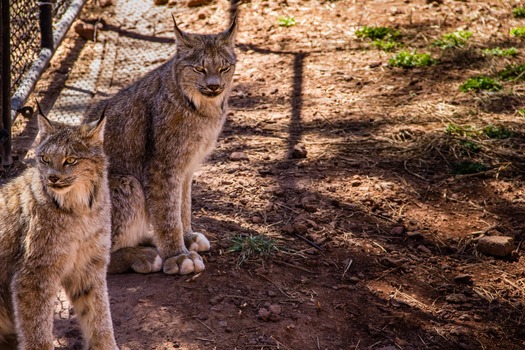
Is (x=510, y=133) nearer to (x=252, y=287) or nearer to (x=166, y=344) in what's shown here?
(x=252, y=287)

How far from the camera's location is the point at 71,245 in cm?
380

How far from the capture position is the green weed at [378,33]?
850 cm

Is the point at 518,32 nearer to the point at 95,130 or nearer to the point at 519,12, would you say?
the point at 519,12

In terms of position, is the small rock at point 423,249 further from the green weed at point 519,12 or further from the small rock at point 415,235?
the green weed at point 519,12

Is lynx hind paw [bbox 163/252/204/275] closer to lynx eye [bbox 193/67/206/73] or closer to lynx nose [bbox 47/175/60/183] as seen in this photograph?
lynx eye [bbox 193/67/206/73]

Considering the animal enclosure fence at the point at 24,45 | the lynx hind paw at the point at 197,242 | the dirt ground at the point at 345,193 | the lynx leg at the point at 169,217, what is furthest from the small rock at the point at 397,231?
the animal enclosure fence at the point at 24,45

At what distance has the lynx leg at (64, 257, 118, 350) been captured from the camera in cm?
400

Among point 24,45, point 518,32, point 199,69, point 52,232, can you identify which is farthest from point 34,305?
point 518,32

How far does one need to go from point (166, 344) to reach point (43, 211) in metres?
1.07

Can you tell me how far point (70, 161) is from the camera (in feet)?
12.2

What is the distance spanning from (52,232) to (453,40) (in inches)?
232

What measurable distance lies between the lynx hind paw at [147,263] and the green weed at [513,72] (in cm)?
446

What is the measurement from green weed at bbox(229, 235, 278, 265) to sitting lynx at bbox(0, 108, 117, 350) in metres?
1.27

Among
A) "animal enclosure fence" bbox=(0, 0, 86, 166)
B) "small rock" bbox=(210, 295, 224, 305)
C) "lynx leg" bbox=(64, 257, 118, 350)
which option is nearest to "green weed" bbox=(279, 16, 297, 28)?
"animal enclosure fence" bbox=(0, 0, 86, 166)
